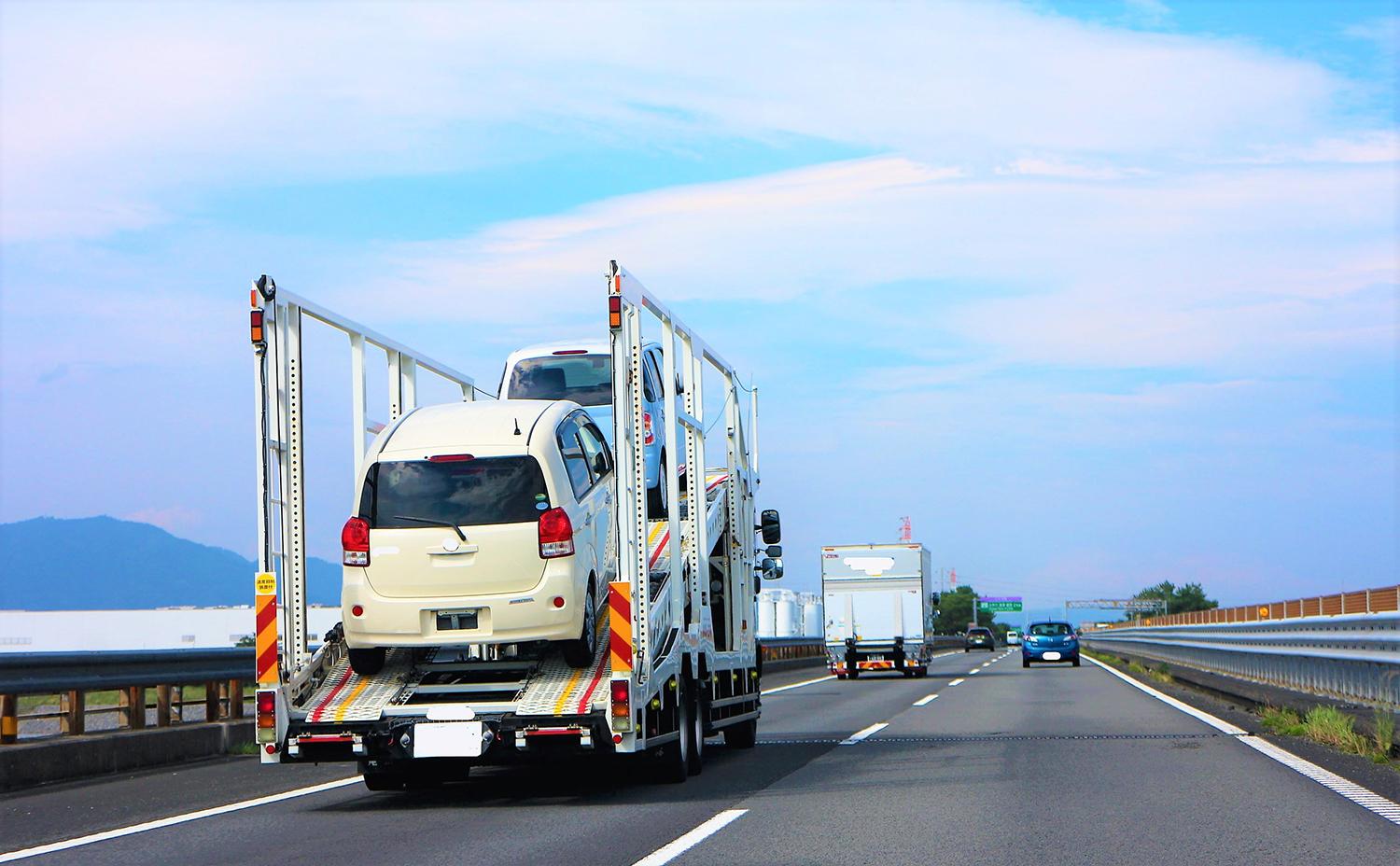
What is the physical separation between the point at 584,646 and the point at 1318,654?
8.47m

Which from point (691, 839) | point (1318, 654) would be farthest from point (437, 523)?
point (1318, 654)

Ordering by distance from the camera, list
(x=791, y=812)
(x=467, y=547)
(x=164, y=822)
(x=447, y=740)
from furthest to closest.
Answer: (x=467, y=547) → (x=447, y=740) → (x=164, y=822) → (x=791, y=812)

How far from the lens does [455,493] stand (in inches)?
408

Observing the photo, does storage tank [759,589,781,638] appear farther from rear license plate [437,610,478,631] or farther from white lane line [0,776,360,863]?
rear license plate [437,610,478,631]

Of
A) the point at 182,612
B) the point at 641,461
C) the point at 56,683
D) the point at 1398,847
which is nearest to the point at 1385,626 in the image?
the point at 1398,847

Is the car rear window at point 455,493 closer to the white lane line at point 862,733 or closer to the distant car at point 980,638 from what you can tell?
the white lane line at point 862,733

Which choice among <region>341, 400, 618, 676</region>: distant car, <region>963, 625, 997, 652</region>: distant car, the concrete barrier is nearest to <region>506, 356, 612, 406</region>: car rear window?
the concrete barrier

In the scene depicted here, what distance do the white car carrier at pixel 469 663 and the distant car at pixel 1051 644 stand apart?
3518 centimetres

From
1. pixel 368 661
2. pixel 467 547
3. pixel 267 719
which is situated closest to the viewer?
pixel 267 719

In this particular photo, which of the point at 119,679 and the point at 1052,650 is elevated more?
the point at 119,679

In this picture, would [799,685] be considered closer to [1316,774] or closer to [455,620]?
[1316,774]

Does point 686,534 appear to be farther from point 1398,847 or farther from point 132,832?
point 1398,847

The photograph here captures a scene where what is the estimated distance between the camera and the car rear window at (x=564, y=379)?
1666 centimetres

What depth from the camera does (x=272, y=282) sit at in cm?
1045
